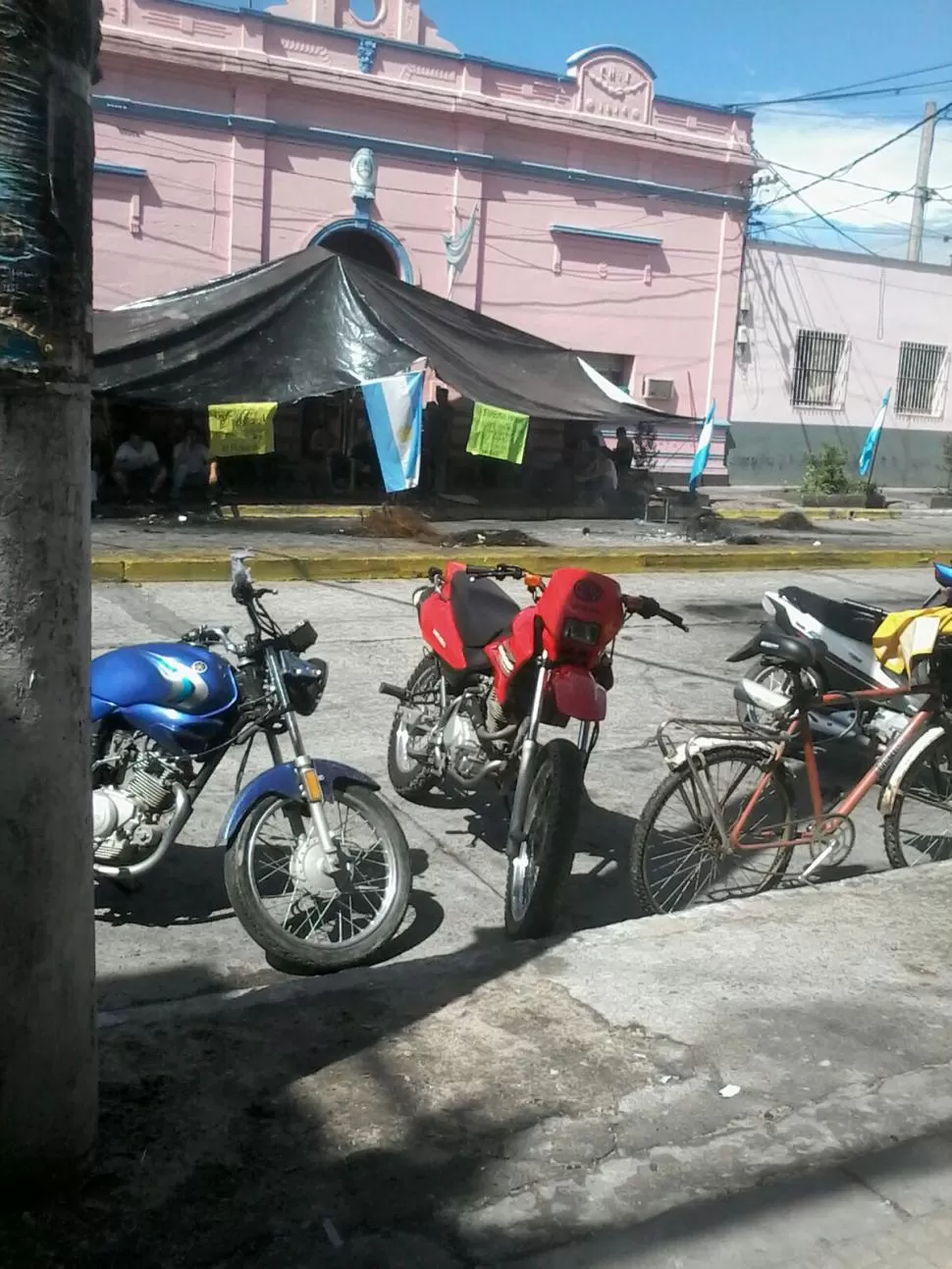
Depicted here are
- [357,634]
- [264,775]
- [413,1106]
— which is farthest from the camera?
[357,634]

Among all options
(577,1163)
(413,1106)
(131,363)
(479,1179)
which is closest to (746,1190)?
(577,1163)

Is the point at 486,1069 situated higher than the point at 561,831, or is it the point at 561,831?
the point at 561,831

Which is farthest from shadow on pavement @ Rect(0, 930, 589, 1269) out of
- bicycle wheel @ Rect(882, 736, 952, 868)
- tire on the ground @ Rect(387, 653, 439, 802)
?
bicycle wheel @ Rect(882, 736, 952, 868)

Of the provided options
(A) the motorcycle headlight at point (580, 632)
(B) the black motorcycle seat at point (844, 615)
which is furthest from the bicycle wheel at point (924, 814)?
(A) the motorcycle headlight at point (580, 632)

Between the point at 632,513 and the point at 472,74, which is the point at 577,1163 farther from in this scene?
the point at 472,74

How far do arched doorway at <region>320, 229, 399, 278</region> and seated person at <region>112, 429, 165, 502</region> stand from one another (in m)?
5.95

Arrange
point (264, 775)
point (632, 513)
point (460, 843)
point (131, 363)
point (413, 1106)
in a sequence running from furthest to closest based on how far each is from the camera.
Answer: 1. point (632, 513)
2. point (131, 363)
3. point (460, 843)
4. point (264, 775)
5. point (413, 1106)

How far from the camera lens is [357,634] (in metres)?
9.32

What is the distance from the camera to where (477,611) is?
5445 millimetres

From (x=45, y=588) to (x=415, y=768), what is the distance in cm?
355

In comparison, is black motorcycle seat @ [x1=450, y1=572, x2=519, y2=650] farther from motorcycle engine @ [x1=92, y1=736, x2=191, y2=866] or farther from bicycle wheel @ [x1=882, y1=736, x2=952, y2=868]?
bicycle wheel @ [x1=882, y1=736, x2=952, y2=868]

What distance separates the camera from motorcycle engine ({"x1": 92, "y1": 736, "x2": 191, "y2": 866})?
4.23 m

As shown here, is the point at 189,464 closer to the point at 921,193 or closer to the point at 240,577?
the point at 240,577

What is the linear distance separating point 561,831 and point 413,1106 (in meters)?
1.32
